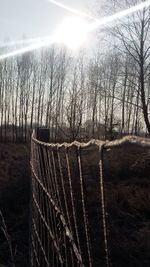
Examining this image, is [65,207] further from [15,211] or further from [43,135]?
[15,211]

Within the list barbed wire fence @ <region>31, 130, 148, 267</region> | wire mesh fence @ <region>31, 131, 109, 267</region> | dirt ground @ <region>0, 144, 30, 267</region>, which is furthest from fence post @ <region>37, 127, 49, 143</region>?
dirt ground @ <region>0, 144, 30, 267</region>

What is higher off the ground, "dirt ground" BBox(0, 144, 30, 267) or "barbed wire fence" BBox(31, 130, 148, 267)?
"barbed wire fence" BBox(31, 130, 148, 267)

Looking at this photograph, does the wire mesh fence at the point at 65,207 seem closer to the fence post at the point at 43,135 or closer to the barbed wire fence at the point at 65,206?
the barbed wire fence at the point at 65,206

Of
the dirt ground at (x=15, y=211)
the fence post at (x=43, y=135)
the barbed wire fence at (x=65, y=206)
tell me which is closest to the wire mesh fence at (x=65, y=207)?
the barbed wire fence at (x=65, y=206)

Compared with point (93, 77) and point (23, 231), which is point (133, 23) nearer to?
Result: point (23, 231)

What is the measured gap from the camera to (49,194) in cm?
315

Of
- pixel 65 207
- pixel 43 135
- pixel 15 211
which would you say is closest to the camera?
pixel 65 207

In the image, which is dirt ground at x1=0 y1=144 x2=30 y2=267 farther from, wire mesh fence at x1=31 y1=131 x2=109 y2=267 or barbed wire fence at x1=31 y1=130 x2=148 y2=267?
barbed wire fence at x1=31 y1=130 x2=148 y2=267

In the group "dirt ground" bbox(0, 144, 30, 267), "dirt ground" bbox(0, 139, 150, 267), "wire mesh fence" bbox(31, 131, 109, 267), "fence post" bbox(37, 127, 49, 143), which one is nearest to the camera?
"wire mesh fence" bbox(31, 131, 109, 267)

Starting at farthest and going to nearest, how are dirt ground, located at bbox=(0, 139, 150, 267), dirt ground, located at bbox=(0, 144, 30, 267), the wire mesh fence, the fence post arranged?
dirt ground, located at bbox=(0, 144, 30, 267), the fence post, dirt ground, located at bbox=(0, 139, 150, 267), the wire mesh fence

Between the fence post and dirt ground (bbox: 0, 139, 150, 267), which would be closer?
dirt ground (bbox: 0, 139, 150, 267)

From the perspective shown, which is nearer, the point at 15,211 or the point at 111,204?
the point at 111,204

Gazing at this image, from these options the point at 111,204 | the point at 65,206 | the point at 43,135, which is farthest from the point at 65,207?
the point at 111,204

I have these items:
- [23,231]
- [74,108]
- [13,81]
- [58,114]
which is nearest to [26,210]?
[23,231]
